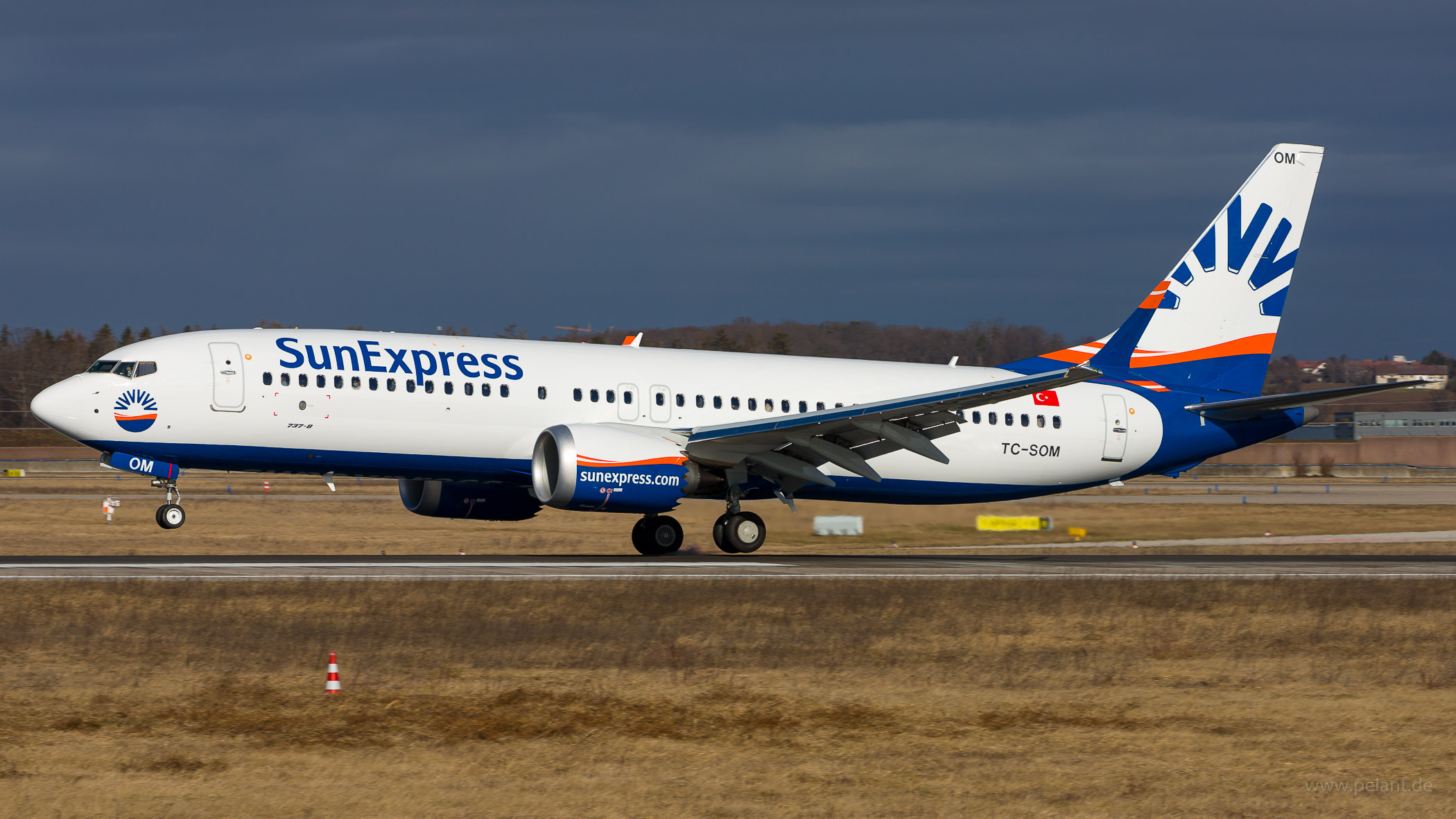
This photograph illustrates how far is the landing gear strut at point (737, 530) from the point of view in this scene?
30391mm

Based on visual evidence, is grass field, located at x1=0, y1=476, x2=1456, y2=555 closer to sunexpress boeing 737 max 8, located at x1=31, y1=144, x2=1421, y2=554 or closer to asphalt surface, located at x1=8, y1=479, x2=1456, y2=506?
sunexpress boeing 737 max 8, located at x1=31, y1=144, x2=1421, y2=554

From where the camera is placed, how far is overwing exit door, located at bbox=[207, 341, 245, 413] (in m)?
27.7

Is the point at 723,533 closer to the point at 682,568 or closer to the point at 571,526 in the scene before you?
the point at 682,568

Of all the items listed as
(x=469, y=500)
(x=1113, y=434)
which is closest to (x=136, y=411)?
(x=469, y=500)

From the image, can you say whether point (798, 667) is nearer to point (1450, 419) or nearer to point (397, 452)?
point (397, 452)

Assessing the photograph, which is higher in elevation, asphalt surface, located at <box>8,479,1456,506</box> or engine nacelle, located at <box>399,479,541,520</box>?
engine nacelle, located at <box>399,479,541,520</box>

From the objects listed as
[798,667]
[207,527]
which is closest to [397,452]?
[798,667]

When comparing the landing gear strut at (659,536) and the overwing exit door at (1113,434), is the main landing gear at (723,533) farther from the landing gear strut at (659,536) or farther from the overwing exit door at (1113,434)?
the overwing exit door at (1113,434)

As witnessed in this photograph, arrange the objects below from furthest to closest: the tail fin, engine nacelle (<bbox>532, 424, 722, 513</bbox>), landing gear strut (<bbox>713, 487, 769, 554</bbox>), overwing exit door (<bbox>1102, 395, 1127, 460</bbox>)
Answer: the tail fin < overwing exit door (<bbox>1102, 395, 1127, 460</bbox>) < landing gear strut (<bbox>713, 487, 769, 554</bbox>) < engine nacelle (<bbox>532, 424, 722, 513</bbox>)

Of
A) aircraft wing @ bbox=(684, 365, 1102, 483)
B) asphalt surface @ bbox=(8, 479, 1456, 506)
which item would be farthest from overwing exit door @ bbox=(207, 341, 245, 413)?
asphalt surface @ bbox=(8, 479, 1456, 506)

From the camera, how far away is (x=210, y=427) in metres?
27.7

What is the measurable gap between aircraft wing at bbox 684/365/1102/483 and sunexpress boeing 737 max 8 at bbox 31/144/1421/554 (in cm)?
6

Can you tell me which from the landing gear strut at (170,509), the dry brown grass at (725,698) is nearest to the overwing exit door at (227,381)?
the landing gear strut at (170,509)

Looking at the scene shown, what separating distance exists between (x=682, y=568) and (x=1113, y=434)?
14.2m
